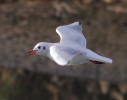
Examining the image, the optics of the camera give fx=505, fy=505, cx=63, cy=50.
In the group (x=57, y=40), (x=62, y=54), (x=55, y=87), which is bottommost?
(x=55, y=87)

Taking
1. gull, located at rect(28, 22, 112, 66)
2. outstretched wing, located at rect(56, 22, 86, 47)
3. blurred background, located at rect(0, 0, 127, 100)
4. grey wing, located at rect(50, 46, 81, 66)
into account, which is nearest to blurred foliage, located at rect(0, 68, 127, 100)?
blurred background, located at rect(0, 0, 127, 100)

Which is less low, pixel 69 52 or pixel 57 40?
pixel 69 52

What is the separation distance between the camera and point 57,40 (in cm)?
344

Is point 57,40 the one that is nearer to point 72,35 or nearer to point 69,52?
point 72,35

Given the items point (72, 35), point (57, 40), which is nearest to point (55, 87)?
point (57, 40)

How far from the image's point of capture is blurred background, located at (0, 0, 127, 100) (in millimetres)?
3072

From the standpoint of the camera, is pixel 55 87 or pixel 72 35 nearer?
pixel 72 35

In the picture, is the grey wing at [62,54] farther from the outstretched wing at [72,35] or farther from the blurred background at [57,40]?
the blurred background at [57,40]

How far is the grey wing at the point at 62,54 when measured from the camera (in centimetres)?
131

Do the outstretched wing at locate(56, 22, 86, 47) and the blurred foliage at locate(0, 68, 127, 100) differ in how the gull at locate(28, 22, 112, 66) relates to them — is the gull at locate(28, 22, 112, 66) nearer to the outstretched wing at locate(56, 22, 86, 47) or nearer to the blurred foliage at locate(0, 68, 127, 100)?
the outstretched wing at locate(56, 22, 86, 47)

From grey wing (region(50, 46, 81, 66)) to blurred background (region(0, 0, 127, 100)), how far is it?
4.78ft

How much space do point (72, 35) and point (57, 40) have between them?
1816mm

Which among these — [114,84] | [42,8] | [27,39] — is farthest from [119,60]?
[42,8]

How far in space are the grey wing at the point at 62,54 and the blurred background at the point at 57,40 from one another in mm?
1457
